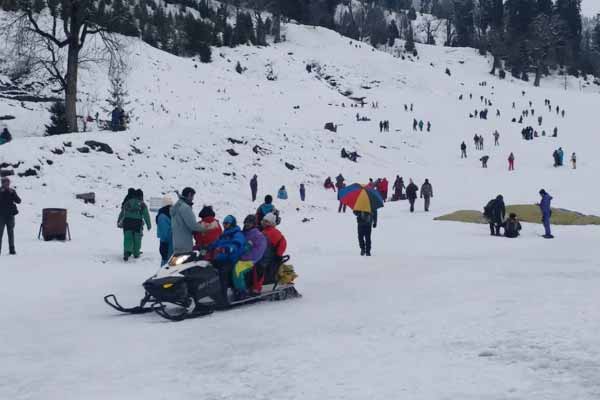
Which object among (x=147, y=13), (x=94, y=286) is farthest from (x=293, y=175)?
(x=147, y=13)

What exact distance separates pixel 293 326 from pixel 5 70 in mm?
33556

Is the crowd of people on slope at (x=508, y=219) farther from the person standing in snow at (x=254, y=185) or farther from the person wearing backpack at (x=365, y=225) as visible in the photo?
the person standing in snow at (x=254, y=185)

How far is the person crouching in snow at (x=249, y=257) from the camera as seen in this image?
802 cm

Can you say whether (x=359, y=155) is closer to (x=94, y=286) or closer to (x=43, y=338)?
(x=94, y=286)

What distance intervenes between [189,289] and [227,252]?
2.40 ft

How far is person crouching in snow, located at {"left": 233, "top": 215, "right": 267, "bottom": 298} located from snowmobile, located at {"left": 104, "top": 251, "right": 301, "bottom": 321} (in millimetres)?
103

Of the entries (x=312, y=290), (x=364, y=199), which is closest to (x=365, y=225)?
(x=364, y=199)

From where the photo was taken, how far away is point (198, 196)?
79.0 feet

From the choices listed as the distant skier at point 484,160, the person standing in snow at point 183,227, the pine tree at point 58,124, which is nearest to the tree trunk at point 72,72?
the pine tree at point 58,124

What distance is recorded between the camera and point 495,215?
18.0 m

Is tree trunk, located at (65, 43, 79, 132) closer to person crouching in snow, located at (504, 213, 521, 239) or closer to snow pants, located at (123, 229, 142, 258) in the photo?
snow pants, located at (123, 229, 142, 258)

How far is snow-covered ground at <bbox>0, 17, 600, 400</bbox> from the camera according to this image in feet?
15.2

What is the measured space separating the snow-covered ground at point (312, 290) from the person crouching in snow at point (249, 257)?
50cm

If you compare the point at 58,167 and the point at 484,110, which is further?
the point at 484,110
